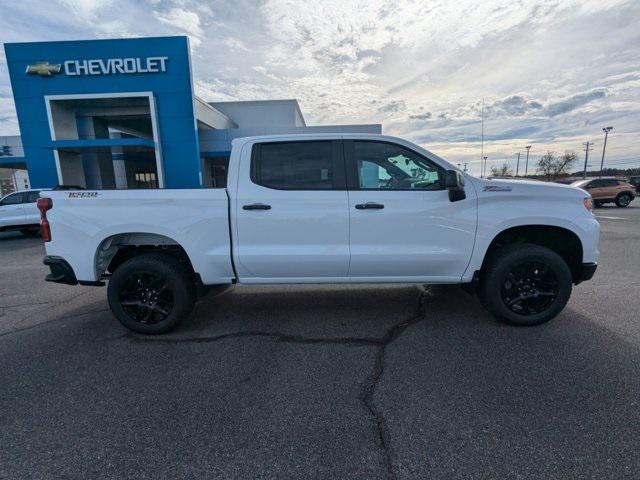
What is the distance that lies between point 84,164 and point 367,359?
80.4 feet

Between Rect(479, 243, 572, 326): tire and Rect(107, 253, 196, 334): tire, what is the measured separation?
3305 millimetres

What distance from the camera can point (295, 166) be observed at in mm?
3654

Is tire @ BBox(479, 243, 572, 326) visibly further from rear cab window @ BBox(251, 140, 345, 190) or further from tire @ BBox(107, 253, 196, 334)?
tire @ BBox(107, 253, 196, 334)

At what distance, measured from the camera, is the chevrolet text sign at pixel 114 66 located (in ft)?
60.6

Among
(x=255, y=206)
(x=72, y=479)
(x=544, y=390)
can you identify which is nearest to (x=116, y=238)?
(x=255, y=206)

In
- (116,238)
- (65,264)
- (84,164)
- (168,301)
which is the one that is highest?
(84,164)

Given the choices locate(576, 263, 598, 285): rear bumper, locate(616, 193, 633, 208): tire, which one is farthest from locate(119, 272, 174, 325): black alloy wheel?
locate(616, 193, 633, 208): tire

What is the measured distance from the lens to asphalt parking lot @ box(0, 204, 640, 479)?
2.01m

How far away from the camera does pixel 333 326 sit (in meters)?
3.89

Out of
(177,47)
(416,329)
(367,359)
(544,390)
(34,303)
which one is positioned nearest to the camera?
(544,390)

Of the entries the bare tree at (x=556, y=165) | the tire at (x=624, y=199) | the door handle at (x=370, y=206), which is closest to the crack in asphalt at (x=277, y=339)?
the door handle at (x=370, y=206)

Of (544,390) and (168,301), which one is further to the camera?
(168,301)

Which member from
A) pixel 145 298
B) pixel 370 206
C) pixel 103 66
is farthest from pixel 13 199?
pixel 370 206

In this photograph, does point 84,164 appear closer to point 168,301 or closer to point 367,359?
point 168,301
